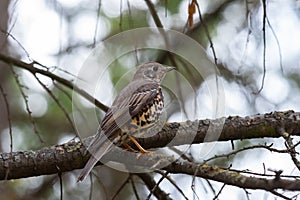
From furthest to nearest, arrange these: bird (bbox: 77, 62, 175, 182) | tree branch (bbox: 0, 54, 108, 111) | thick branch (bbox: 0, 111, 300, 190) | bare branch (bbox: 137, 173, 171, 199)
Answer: tree branch (bbox: 0, 54, 108, 111), bare branch (bbox: 137, 173, 171, 199), bird (bbox: 77, 62, 175, 182), thick branch (bbox: 0, 111, 300, 190)

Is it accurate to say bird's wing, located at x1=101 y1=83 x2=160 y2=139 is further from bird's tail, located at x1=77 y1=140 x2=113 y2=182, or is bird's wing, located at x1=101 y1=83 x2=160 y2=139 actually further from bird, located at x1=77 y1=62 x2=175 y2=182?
bird's tail, located at x1=77 y1=140 x2=113 y2=182

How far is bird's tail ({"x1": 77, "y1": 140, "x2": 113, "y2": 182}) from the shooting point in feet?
13.1

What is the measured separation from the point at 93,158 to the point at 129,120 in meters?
0.65

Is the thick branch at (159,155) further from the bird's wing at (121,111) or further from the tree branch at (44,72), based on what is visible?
the tree branch at (44,72)

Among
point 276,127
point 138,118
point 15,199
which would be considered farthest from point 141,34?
point 276,127

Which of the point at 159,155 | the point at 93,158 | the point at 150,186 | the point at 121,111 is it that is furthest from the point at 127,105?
the point at 159,155

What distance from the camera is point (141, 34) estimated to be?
6398 mm

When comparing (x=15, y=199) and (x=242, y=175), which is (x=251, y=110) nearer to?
(x=15, y=199)

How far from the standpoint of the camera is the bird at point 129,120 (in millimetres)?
4258

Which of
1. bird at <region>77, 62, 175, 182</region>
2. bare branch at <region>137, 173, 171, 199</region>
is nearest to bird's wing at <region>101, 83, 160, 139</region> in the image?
bird at <region>77, 62, 175, 182</region>

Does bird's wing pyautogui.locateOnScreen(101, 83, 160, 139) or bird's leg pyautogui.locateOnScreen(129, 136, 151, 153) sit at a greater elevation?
bird's wing pyautogui.locateOnScreen(101, 83, 160, 139)

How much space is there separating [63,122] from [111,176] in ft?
3.88

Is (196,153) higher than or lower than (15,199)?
higher

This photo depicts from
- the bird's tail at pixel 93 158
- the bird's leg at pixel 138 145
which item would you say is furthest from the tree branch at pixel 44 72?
the bird's tail at pixel 93 158
